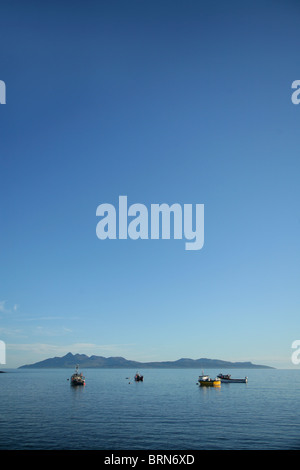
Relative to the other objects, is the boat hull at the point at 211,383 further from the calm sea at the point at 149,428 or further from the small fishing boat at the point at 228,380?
the calm sea at the point at 149,428

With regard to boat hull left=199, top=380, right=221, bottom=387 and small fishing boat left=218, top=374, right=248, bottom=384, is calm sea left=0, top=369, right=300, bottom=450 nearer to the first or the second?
boat hull left=199, top=380, right=221, bottom=387

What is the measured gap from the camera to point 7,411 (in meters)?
69.4

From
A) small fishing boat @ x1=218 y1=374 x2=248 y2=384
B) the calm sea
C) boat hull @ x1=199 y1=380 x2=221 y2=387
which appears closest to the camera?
the calm sea

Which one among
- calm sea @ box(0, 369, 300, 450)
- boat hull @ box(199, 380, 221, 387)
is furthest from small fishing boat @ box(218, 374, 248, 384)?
calm sea @ box(0, 369, 300, 450)

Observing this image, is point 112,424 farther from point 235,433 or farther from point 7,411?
point 7,411

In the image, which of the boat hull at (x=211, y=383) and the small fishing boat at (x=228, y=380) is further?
the small fishing boat at (x=228, y=380)

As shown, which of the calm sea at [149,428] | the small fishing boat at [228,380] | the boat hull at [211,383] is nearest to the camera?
the calm sea at [149,428]

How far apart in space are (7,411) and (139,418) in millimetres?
29154

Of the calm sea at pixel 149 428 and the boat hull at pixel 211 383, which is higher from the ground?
the calm sea at pixel 149 428

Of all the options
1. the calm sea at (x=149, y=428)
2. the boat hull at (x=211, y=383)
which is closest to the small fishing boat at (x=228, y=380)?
the boat hull at (x=211, y=383)
